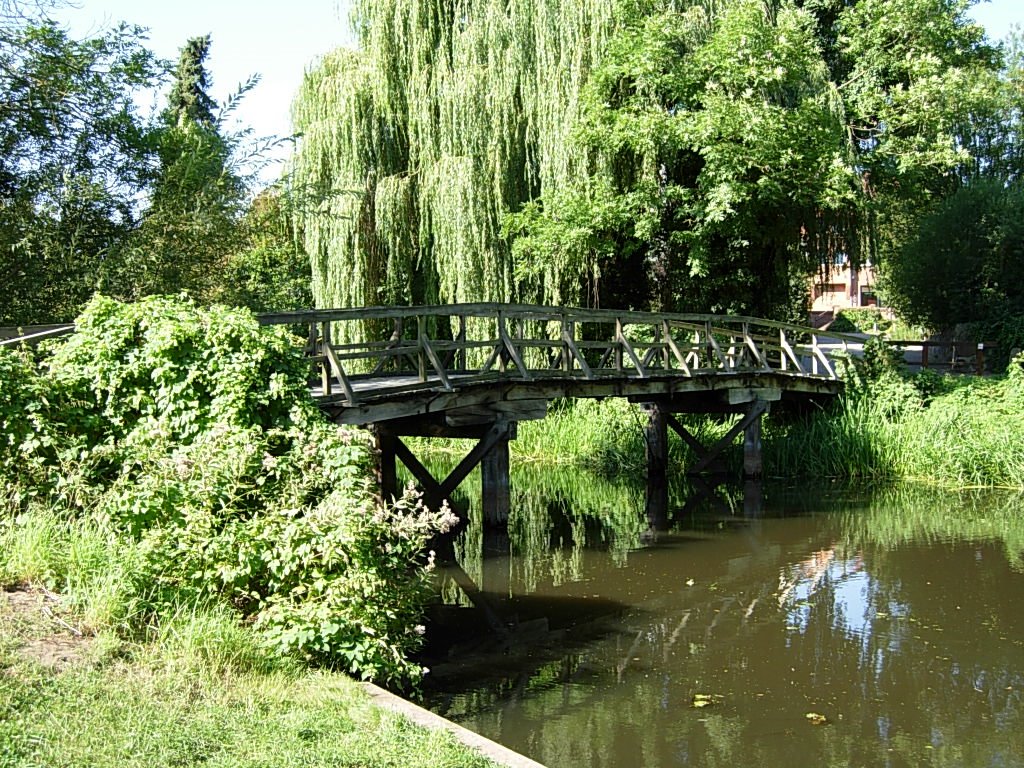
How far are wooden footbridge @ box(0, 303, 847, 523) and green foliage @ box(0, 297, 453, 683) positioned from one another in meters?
0.72

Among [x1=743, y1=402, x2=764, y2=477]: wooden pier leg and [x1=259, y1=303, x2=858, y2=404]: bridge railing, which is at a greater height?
[x1=259, y1=303, x2=858, y2=404]: bridge railing

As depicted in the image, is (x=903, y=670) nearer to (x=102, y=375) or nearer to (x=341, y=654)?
(x=341, y=654)

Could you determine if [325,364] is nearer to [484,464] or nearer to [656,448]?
[484,464]

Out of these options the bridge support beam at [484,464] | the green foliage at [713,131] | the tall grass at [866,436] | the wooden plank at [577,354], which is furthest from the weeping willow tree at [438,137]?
the bridge support beam at [484,464]

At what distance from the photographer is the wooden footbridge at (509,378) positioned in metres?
11.6

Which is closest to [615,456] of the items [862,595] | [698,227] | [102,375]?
[698,227]

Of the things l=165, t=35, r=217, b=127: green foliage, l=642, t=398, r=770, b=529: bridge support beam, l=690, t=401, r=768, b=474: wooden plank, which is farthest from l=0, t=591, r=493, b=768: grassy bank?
l=165, t=35, r=217, b=127: green foliage

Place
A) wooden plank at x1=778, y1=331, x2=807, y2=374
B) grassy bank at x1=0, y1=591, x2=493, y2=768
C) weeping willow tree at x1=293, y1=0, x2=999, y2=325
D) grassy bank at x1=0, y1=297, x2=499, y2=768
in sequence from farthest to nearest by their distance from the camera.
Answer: wooden plank at x1=778, y1=331, x2=807, y2=374
weeping willow tree at x1=293, y1=0, x2=999, y2=325
grassy bank at x1=0, y1=297, x2=499, y2=768
grassy bank at x1=0, y1=591, x2=493, y2=768

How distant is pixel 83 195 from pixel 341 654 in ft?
19.0

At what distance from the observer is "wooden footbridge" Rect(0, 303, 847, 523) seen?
38.0 feet

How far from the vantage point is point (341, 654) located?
20.9 feet

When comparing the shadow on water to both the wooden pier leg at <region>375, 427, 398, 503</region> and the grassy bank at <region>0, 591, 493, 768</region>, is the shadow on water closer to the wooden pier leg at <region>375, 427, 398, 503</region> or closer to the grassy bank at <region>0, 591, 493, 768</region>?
the wooden pier leg at <region>375, 427, 398, 503</region>

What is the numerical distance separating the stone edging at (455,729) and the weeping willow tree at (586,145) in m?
12.7

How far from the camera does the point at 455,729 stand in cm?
560
